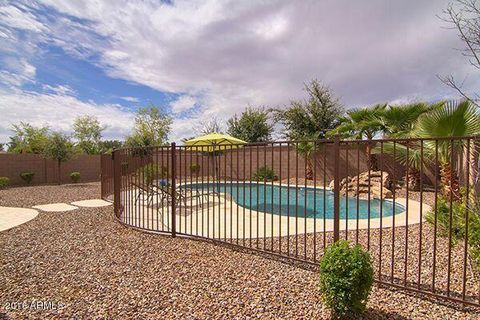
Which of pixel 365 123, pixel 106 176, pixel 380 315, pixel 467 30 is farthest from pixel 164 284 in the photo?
pixel 365 123

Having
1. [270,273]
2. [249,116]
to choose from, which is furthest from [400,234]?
[249,116]

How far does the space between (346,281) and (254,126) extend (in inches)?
812

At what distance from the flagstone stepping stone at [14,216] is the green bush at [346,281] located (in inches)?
265

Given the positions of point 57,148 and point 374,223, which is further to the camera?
point 57,148

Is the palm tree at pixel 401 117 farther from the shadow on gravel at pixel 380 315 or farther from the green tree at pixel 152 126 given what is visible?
the green tree at pixel 152 126

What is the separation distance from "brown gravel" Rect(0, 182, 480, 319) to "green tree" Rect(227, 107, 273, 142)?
18.3 metres

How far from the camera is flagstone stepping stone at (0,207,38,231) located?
6242 mm

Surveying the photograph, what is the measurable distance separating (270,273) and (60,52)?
397 inches

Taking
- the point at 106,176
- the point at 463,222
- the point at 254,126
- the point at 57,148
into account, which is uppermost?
the point at 254,126

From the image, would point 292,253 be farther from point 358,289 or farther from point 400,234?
point 400,234

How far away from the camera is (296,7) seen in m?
7.00

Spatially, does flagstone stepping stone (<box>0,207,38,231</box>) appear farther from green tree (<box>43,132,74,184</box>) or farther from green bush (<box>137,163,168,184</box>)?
green tree (<box>43,132,74,184</box>)

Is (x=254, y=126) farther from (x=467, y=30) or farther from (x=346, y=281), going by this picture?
(x=346, y=281)

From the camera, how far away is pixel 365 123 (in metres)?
11.3
